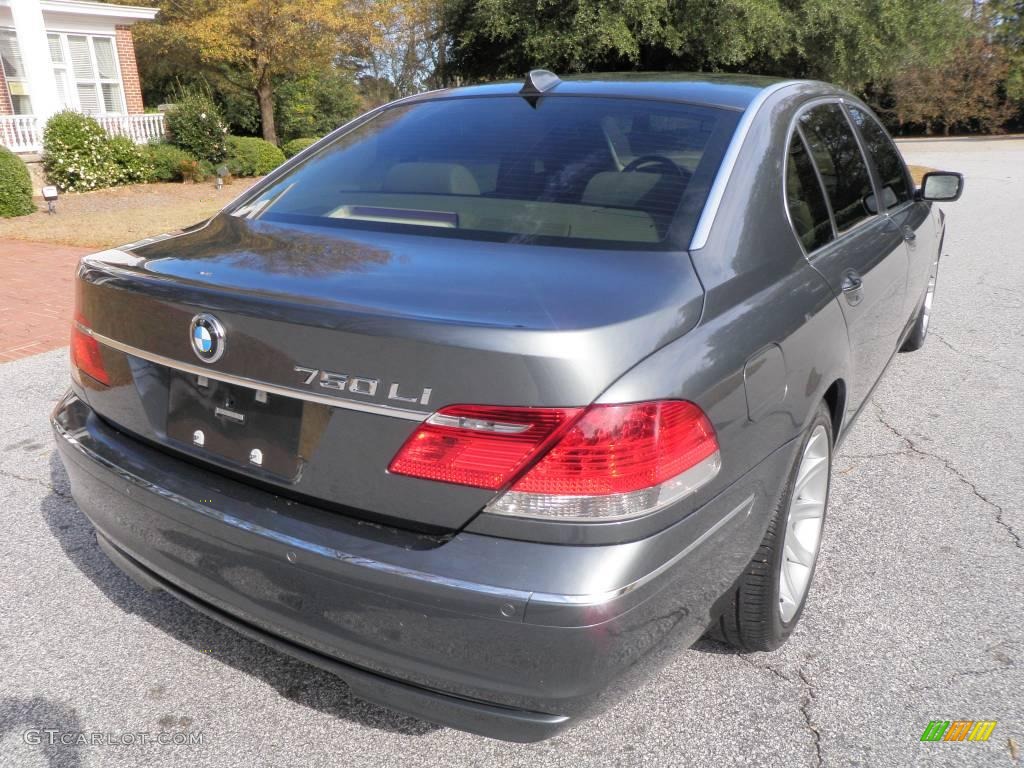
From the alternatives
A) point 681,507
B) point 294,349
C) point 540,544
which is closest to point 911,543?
point 681,507

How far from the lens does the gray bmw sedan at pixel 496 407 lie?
1.68m

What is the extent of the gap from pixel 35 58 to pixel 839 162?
2050cm

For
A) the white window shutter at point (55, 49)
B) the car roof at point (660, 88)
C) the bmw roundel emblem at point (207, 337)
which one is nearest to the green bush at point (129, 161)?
the white window shutter at point (55, 49)

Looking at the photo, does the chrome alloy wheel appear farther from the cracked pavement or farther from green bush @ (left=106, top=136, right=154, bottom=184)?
green bush @ (left=106, top=136, right=154, bottom=184)

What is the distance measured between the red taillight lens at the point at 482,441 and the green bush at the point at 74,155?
704 inches

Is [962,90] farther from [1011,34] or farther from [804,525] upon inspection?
[804,525]

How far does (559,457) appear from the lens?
167cm

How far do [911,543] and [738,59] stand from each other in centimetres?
1950

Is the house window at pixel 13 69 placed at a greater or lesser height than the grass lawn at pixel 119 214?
greater

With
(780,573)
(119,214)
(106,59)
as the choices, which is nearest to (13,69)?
(106,59)

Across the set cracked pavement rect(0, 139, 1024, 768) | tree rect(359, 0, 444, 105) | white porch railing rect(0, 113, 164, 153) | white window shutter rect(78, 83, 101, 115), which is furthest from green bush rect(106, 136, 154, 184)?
cracked pavement rect(0, 139, 1024, 768)

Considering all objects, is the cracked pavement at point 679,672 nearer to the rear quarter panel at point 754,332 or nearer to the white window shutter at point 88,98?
the rear quarter panel at point 754,332

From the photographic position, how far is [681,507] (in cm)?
178

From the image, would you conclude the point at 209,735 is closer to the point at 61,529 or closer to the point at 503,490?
the point at 503,490
